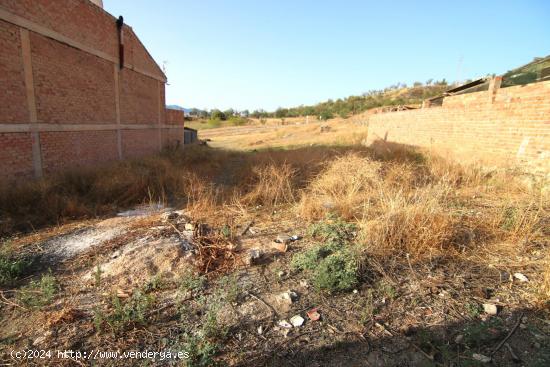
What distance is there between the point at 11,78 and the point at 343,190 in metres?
7.19

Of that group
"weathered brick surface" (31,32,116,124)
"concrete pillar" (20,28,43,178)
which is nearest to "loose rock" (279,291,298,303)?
"concrete pillar" (20,28,43,178)

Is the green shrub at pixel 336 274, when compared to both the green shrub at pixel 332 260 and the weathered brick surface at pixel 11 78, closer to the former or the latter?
the green shrub at pixel 332 260

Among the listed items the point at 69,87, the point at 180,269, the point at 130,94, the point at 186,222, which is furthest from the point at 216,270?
the point at 130,94

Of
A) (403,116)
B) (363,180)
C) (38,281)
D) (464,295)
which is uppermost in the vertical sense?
(403,116)

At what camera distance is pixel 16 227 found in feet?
14.6

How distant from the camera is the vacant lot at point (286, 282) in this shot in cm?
206

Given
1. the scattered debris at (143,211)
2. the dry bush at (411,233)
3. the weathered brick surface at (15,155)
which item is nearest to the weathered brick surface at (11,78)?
the weathered brick surface at (15,155)

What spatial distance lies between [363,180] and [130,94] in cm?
920

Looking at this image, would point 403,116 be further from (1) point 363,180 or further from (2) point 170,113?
(2) point 170,113

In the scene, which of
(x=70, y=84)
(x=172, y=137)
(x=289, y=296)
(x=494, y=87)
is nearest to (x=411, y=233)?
(x=289, y=296)

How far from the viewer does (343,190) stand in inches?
214

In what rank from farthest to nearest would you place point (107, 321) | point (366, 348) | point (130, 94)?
1. point (130, 94)
2. point (107, 321)
3. point (366, 348)

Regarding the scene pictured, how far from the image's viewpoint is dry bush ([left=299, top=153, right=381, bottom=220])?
450 centimetres

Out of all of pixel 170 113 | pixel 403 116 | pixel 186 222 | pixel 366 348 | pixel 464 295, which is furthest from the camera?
pixel 170 113
